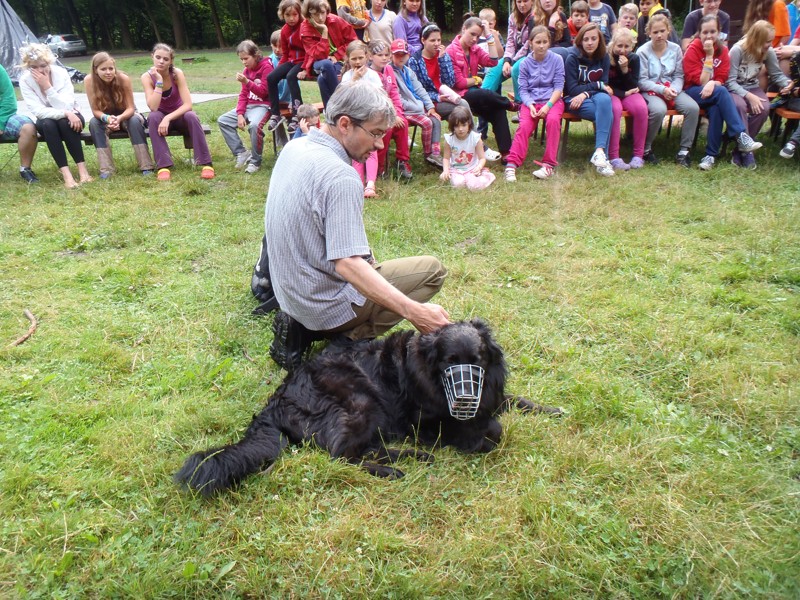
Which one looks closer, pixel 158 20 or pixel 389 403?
pixel 389 403

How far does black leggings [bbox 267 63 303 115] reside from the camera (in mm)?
6871

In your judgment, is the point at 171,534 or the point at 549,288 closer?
the point at 171,534

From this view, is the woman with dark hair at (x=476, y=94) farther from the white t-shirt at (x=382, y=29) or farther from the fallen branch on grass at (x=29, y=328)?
the fallen branch on grass at (x=29, y=328)

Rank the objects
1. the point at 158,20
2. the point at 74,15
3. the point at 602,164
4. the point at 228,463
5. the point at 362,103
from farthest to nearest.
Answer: the point at 158,20 < the point at 74,15 < the point at 602,164 < the point at 362,103 < the point at 228,463

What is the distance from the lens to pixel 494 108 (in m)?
6.99

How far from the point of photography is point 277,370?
3104 mm

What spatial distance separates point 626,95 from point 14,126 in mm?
7185

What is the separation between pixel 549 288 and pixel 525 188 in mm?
2464

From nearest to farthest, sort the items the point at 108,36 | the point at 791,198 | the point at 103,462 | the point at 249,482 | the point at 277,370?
the point at 249,482, the point at 103,462, the point at 277,370, the point at 791,198, the point at 108,36

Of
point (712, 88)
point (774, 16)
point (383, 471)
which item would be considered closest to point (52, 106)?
point (383, 471)

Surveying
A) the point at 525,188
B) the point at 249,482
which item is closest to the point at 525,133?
the point at 525,188

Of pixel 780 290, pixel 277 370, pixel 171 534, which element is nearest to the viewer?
pixel 171 534

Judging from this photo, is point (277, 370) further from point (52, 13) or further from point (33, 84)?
point (52, 13)

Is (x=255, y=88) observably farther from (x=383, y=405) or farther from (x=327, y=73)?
(x=383, y=405)
